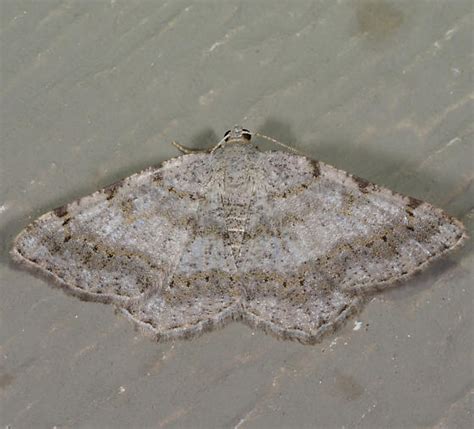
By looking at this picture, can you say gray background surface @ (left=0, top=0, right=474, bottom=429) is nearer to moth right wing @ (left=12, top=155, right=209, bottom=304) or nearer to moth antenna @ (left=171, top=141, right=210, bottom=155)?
moth antenna @ (left=171, top=141, right=210, bottom=155)

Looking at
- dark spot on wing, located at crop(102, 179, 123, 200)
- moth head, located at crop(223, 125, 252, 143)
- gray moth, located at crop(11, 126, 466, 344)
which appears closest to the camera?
gray moth, located at crop(11, 126, 466, 344)

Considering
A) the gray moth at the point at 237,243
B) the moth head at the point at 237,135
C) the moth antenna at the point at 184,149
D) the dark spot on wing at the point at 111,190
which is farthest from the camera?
the moth antenna at the point at 184,149

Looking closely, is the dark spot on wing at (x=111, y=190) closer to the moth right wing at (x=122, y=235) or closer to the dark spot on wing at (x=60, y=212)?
the moth right wing at (x=122, y=235)

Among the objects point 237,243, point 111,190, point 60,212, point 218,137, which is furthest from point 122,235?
point 218,137

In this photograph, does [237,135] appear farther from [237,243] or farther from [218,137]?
[237,243]

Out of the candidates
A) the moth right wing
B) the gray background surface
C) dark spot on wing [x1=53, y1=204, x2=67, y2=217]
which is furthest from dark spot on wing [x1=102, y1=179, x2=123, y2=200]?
the gray background surface

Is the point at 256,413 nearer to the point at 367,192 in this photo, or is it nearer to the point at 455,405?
the point at 455,405

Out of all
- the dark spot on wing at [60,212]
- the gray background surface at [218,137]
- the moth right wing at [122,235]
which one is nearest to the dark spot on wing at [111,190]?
the moth right wing at [122,235]
